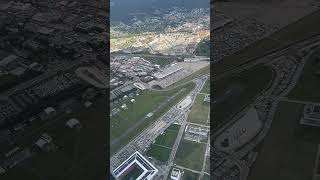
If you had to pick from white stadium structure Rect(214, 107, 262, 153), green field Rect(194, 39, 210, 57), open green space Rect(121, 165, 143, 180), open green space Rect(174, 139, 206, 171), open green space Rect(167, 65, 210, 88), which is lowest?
open green space Rect(121, 165, 143, 180)

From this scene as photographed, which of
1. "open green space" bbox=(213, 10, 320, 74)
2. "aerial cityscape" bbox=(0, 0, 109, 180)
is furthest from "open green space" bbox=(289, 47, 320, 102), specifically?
"aerial cityscape" bbox=(0, 0, 109, 180)

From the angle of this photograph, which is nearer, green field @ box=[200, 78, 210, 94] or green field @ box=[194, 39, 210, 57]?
green field @ box=[200, 78, 210, 94]

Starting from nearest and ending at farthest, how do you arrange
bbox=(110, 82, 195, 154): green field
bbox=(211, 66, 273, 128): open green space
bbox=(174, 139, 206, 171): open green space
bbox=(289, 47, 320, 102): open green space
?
1. bbox=(174, 139, 206, 171): open green space
2. bbox=(110, 82, 195, 154): green field
3. bbox=(211, 66, 273, 128): open green space
4. bbox=(289, 47, 320, 102): open green space

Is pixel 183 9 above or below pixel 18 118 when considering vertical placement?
above

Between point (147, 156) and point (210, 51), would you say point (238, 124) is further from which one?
point (210, 51)

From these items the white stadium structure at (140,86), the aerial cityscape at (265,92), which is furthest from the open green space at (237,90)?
the white stadium structure at (140,86)

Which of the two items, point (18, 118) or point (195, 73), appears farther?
point (195, 73)

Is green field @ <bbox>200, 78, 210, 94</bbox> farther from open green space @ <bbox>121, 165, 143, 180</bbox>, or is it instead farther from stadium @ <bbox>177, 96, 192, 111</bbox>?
open green space @ <bbox>121, 165, 143, 180</bbox>

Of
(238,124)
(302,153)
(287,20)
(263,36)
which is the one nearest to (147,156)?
(238,124)
